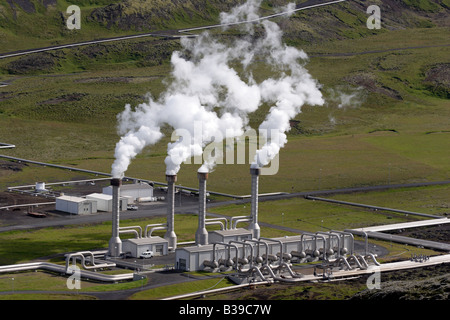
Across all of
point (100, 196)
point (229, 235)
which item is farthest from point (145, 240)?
point (100, 196)

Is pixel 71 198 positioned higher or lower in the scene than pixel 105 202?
higher

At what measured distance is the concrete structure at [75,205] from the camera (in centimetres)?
15262

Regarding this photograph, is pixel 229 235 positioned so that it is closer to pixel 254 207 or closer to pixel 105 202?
pixel 254 207

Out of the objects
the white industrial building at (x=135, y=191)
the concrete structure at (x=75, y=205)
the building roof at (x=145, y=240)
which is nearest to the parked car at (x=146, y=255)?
the building roof at (x=145, y=240)

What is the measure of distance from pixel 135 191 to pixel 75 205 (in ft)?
53.7

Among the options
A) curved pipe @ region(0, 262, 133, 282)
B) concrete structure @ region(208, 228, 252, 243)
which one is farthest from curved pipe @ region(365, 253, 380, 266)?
curved pipe @ region(0, 262, 133, 282)

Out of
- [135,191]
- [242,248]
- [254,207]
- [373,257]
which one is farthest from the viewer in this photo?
[135,191]

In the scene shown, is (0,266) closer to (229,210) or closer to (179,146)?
(179,146)

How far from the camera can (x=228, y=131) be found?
6240 inches

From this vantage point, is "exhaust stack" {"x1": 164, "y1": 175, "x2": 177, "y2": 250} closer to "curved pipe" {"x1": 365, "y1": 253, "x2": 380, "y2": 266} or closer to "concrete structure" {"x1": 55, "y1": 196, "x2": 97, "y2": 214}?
"curved pipe" {"x1": 365, "y1": 253, "x2": 380, "y2": 266}

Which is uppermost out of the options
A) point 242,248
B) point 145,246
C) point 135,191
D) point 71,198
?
point 135,191

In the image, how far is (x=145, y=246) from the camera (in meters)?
124
